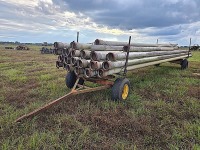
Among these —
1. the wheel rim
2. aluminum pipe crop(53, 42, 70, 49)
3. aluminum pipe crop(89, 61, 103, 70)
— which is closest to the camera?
aluminum pipe crop(89, 61, 103, 70)

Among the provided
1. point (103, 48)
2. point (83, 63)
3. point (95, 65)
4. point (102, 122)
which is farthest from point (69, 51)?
point (102, 122)

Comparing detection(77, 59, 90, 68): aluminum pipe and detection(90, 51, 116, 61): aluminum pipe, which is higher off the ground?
detection(90, 51, 116, 61): aluminum pipe

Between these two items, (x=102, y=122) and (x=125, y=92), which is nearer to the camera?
(x=102, y=122)

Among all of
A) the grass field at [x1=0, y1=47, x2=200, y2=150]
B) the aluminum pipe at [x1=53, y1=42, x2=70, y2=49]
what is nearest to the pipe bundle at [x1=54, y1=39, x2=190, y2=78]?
the aluminum pipe at [x1=53, y1=42, x2=70, y2=49]

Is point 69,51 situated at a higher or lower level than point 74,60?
higher

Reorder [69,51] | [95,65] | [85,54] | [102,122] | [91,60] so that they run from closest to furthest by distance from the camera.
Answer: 1. [102,122]
2. [95,65]
3. [91,60]
4. [85,54]
5. [69,51]

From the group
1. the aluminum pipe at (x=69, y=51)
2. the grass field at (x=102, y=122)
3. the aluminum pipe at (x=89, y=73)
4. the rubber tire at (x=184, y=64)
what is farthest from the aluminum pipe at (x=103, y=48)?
the rubber tire at (x=184, y=64)

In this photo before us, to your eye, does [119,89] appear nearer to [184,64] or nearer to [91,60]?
[91,60]

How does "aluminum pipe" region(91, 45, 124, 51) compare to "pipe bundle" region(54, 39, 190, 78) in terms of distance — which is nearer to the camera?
"pipe bundle" region(54, 39, 190, 78)

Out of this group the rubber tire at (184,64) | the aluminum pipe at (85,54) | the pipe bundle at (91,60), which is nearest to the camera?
the pipe bundle at (91,60)

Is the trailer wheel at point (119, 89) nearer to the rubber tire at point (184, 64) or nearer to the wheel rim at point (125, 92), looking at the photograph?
the wheel rim at point (125, 92)

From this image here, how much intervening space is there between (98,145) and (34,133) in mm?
1375

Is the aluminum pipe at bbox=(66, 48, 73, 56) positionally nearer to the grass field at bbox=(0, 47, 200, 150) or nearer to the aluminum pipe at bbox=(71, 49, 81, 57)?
the aluminum pipe at bbox=(71, 49, 81, 57)

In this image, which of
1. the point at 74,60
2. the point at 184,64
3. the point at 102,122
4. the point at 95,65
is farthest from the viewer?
the point at 184,64
